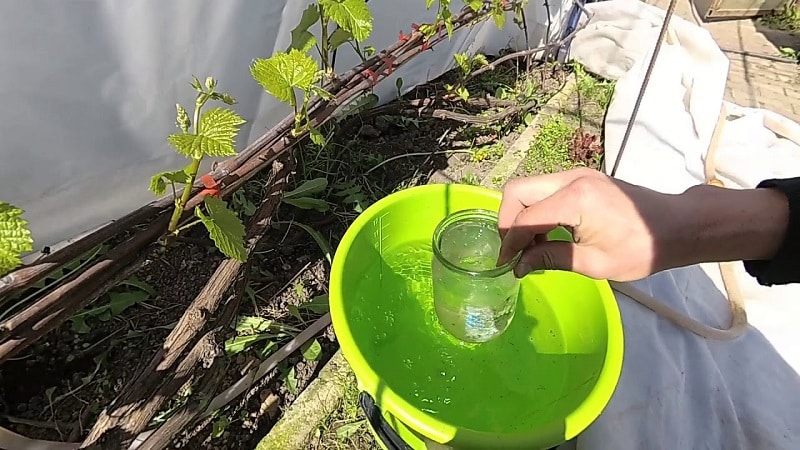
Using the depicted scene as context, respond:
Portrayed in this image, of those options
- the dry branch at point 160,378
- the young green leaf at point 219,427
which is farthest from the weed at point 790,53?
the young green leaf at point 219,427

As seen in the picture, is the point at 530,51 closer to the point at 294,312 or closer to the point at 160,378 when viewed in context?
the point at 294,312

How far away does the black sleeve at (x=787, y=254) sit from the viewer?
93 centimetres

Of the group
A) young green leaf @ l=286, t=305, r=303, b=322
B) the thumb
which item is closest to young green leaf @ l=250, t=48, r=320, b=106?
the thumb

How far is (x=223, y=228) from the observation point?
3.31 ft

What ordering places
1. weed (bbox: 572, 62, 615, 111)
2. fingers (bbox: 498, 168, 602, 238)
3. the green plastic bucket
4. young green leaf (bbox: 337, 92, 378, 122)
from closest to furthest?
1. fingers (bbox: 498, 168, 602, 238)
2. the green plastic bucket
3. young green leaf (bbox: 337, 92, 378, 122)
4. weed (bbox: 572, 62, 615, 111)

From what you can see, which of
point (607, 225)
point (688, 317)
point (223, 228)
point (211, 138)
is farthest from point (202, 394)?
point (688, 317)

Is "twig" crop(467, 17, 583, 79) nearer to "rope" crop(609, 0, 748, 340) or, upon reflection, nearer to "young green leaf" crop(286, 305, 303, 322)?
"rope" crop(609, 0, 748, 340)

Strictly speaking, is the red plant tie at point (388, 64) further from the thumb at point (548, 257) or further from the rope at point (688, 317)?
the thumb at point (548, 257)

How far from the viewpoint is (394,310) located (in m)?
1.38

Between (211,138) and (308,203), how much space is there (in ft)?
2.47

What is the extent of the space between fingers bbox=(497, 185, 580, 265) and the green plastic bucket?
16 cm

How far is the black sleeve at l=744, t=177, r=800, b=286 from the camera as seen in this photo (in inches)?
36.7

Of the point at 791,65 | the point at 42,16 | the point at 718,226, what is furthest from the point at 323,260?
the point at 791,65

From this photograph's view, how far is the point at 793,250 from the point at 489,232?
54 cm
